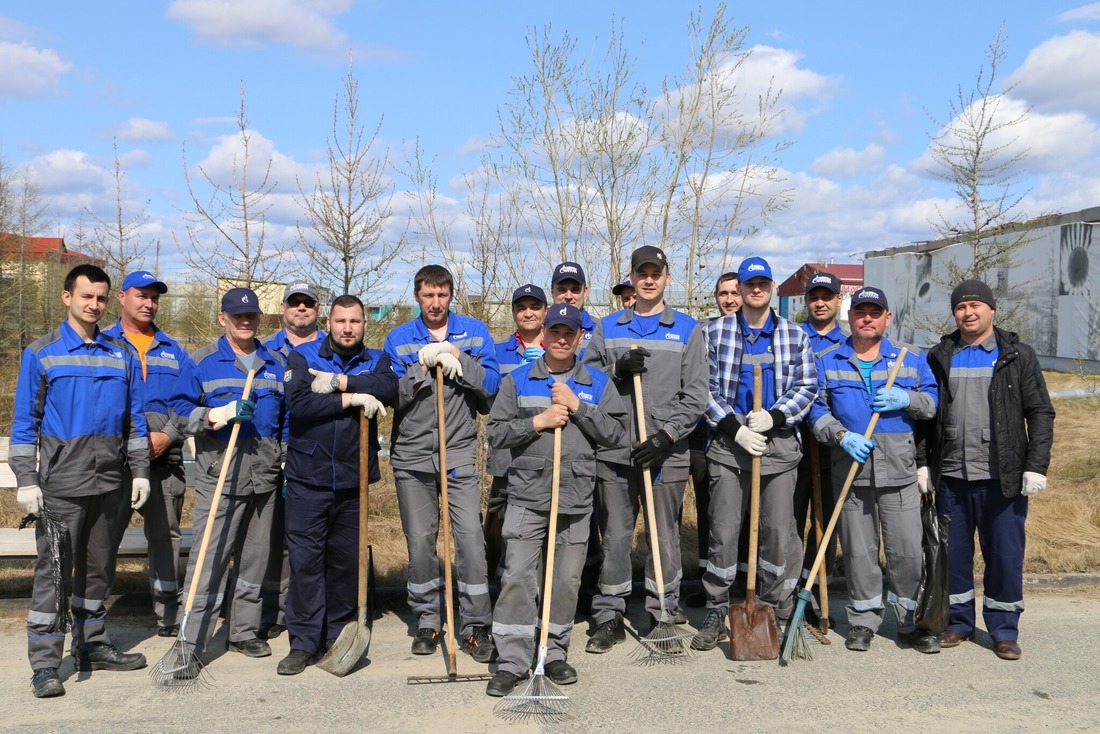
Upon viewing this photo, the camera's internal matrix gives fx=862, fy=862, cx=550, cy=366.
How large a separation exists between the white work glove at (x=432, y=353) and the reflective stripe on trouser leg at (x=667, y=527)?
138 centimetres

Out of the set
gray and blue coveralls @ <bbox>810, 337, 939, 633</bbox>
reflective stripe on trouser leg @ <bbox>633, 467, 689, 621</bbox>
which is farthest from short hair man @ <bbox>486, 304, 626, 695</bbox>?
gray and blue coveralls @ <bbox>810, 337, 939, 633</bbox>

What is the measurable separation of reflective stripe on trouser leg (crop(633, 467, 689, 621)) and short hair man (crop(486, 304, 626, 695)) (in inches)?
22.0

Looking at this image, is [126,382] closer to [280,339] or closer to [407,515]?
[280,339]

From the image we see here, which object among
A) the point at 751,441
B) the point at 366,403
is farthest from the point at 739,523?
the point at 366,403

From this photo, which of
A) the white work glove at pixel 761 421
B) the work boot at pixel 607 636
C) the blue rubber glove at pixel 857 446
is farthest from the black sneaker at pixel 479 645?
the blue rubber glove at pixel 857 446

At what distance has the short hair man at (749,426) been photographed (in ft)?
17.2

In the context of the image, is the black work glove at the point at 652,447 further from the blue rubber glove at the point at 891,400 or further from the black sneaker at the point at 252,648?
the black sneaker at the point at 252,648

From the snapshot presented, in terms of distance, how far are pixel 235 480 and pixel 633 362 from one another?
2.45m

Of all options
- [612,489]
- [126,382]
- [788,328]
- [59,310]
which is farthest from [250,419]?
[59,310]

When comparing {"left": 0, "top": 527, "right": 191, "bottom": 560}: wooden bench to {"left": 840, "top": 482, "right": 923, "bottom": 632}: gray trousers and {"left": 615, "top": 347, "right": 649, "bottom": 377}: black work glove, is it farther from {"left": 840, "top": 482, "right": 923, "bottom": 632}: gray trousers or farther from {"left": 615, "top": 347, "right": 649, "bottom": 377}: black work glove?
{"left": 840, "top": 482, "right": 923, "bottom": 632}: gray trousers

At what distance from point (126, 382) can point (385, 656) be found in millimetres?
2171

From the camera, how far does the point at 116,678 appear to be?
4703 mm

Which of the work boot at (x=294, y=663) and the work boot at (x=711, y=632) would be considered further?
the work boot at (x=711, y=632)

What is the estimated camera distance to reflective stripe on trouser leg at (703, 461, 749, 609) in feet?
17.4
